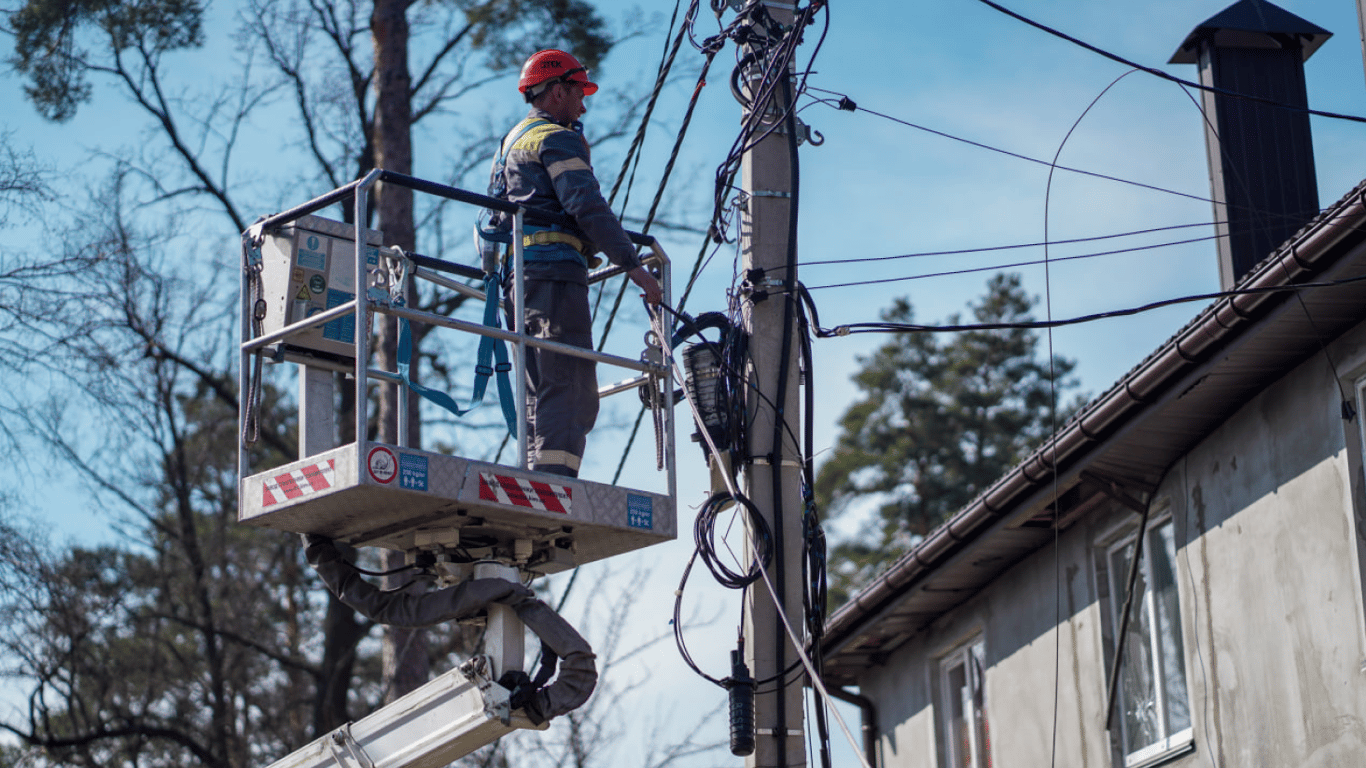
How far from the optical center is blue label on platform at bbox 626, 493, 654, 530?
8242 millimetres

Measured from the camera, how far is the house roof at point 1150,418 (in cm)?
1022

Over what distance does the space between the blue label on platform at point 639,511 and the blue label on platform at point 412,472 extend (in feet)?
3.70

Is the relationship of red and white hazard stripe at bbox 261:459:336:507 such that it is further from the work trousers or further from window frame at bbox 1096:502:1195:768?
window frame at bbox 1096:502:1195:768

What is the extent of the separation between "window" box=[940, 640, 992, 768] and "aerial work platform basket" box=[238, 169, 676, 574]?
7.99 metres

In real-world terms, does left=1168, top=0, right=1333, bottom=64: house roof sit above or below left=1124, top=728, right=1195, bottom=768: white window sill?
above

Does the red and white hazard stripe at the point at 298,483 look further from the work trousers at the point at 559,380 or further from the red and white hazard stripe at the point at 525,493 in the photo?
the work trousers at the point at 559,380

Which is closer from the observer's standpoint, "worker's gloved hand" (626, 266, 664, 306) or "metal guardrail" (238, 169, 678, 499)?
"metal guardrail" (238, 169, 678, 499)

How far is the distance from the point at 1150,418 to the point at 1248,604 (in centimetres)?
140

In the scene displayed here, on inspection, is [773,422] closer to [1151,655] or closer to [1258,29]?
[1151,655]

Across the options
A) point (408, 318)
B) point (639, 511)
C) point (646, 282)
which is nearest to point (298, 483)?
point (408, 318)

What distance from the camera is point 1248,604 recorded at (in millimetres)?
11438

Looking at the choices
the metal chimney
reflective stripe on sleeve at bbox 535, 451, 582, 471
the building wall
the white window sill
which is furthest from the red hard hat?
the metal chimney

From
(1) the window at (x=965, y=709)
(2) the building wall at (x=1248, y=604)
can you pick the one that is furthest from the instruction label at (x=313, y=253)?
(1) the window at (x=965, y=709)

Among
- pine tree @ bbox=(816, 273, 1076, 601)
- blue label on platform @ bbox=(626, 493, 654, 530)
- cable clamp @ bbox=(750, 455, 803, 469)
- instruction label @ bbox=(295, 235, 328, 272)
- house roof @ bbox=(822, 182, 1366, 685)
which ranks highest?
pine tree @ bbox=(816, 273, 1076, 601)
